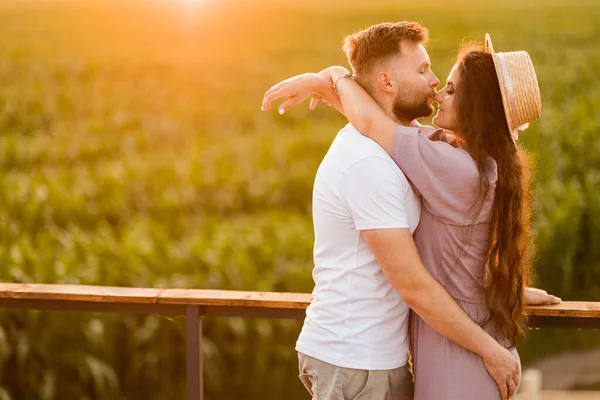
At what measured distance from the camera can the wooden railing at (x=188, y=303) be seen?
8.44 ft

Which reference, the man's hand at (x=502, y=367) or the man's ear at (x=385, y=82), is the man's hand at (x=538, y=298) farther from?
the man's ear at (x=385, y=82)

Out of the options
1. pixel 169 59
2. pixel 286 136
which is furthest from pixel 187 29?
pixel 286 136

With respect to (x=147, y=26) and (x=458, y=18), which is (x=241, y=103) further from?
(x=458, y=18)

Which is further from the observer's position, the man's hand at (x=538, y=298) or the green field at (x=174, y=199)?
the green field at (x=174, y=199)

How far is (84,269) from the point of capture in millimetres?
5059

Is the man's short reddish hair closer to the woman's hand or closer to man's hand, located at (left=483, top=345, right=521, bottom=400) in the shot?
the woman's hand

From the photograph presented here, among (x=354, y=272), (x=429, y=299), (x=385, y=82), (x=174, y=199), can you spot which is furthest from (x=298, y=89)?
(x=174, y=199)

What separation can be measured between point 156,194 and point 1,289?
188 inches

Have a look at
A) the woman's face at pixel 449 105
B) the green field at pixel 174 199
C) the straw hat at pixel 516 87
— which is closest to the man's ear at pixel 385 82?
the woman's face at pixel 449 105

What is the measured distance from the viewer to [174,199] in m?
7.12

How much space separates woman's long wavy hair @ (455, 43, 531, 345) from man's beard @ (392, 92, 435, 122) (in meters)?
0.10

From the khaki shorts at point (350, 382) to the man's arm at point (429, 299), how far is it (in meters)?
0.19

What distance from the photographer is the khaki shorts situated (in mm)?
2154

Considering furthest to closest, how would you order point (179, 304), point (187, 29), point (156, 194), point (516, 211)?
point (187, 29), point (156, 194), point (179, 304), point (516, 211)
